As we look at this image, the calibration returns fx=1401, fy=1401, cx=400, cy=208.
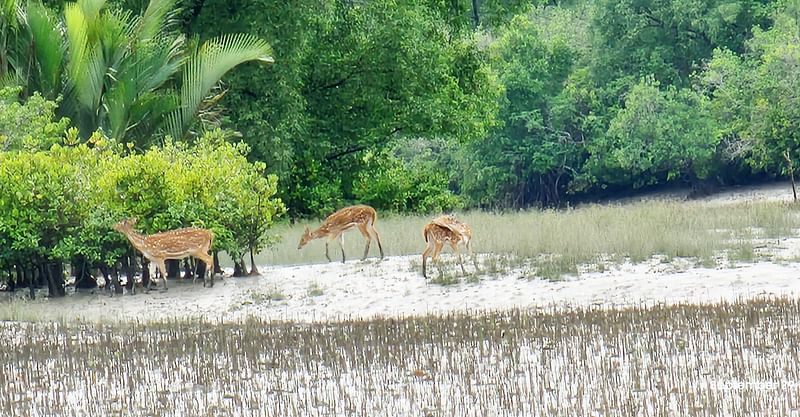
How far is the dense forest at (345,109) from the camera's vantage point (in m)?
19.2

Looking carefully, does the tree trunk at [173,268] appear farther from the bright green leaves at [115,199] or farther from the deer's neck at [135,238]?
the deer's neck at [135,238]

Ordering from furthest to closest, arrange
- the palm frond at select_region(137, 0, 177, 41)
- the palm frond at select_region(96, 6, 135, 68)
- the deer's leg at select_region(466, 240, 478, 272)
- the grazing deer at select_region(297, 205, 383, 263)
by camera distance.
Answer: the palm frond at select_region(137, 0, 177, 41) < the palm frond at select_region(96, 6, 135, 68) < the grazing deer at select_region(297, 205, 383, 263) < the deer's leg at select_region(466, 240, 478, 272)

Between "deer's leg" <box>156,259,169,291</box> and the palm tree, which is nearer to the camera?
"deer's leg" <box>156,259,169,291</box>

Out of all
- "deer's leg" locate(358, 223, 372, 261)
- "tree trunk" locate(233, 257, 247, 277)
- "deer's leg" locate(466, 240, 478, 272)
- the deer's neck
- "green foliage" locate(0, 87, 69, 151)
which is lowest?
"deer's leg" locate(466, 240, 478, 272)

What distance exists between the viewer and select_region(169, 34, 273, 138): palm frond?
23.3 m

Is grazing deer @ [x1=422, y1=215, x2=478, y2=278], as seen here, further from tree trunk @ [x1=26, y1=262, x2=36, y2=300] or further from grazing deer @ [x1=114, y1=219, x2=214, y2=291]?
tree trunk @ [x1=26, y1=262, x2=36, y2=300]

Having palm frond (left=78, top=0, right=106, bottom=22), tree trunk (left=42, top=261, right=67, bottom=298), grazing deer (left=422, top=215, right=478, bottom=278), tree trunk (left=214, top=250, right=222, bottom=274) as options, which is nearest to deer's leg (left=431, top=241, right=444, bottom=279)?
grazing deer (left=422, top=215, right=478, bottom=278)

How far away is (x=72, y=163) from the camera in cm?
1925

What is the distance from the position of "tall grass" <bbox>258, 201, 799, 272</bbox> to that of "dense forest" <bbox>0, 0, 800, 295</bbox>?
176 cm

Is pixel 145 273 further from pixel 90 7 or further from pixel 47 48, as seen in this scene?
pixel 90 7

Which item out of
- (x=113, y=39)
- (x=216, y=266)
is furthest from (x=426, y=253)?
(x=113, y=39)

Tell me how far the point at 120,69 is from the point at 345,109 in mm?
8941

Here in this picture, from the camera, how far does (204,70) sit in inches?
928

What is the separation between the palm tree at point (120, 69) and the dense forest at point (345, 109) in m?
0.04
